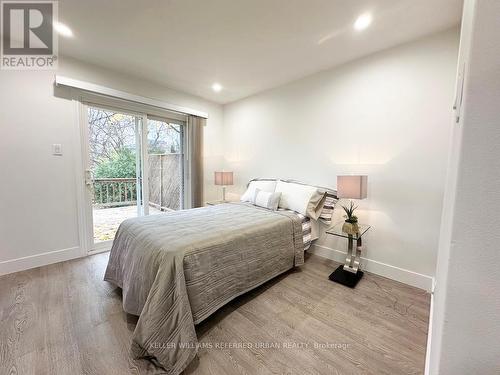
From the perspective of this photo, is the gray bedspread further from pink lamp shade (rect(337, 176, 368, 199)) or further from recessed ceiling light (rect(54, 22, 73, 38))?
recessed ceiling light (rect(54, 22, 73, 38))

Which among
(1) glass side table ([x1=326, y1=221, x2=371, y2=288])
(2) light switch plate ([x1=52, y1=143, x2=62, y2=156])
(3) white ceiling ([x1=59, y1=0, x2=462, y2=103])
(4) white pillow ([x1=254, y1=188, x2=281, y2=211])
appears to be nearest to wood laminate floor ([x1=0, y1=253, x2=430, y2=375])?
(1) glass side table ([x1=326, y1=221, x2=371, y2=288])

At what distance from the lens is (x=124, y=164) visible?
3221 millimetres

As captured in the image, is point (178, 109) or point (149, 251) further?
point (178, 109)

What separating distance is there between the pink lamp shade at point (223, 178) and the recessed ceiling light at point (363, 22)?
2.62 m

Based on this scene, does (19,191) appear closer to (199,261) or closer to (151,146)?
(151,146)

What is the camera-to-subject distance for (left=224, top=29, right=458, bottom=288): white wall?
79.4 inches

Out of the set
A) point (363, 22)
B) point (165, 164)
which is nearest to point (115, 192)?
point (165, 164)

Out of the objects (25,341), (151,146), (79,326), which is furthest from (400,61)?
(25,341)

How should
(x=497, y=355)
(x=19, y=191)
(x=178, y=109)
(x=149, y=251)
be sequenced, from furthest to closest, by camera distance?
1. (x=178, y=109)
2. (x=19, y=191)
3. (x=149, y=251)
4. (x=497, y=355)

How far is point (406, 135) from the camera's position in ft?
7.14

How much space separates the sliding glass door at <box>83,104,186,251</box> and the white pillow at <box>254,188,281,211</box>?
1742mm

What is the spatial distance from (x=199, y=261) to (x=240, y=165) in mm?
2665

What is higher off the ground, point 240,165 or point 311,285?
point 240,165

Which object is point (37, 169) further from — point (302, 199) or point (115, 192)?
point (302, 199)
